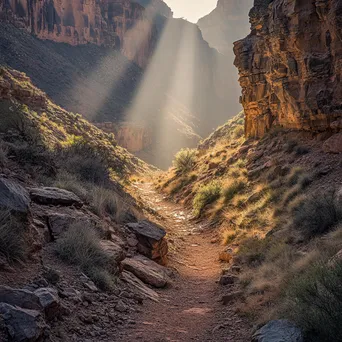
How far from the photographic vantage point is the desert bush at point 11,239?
4.65 m

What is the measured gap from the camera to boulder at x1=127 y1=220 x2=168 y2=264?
8430mm

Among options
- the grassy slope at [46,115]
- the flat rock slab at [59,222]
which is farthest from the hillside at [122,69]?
the flat rock slab at [59,222]

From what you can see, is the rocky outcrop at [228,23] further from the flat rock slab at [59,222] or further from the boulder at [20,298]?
the boulder at [20,298]

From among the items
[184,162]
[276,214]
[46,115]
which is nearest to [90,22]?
[46,115]

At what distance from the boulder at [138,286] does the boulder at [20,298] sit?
2686mm

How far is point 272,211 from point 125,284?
6095 mm

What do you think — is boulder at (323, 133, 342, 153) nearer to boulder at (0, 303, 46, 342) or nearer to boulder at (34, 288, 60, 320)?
boulder at (34, 288, 60, 320)

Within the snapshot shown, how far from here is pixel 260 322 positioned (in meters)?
4.96

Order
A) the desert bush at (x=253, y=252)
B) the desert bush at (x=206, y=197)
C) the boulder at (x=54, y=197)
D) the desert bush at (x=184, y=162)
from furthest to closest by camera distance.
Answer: the desert bush at (x=184, y=162) → the desert bush at (x=206, y=197) → the desert bush at (x=253, y=252) → the boulder at (x=54, y=197)

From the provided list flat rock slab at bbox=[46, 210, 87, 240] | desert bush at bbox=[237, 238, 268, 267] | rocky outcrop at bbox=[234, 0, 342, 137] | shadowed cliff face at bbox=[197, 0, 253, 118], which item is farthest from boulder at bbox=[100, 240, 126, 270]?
shadowed cliff face at bbox=[197, 0, 253, 118]

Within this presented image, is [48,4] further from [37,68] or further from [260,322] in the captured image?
[260,322]

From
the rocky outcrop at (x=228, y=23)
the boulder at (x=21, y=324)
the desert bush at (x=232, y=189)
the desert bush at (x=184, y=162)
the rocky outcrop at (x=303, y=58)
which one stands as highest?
the rocky outcrop at (x=228, y=23)

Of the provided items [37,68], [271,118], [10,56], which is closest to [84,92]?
[37,68]

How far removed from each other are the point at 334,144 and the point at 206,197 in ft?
18.8
